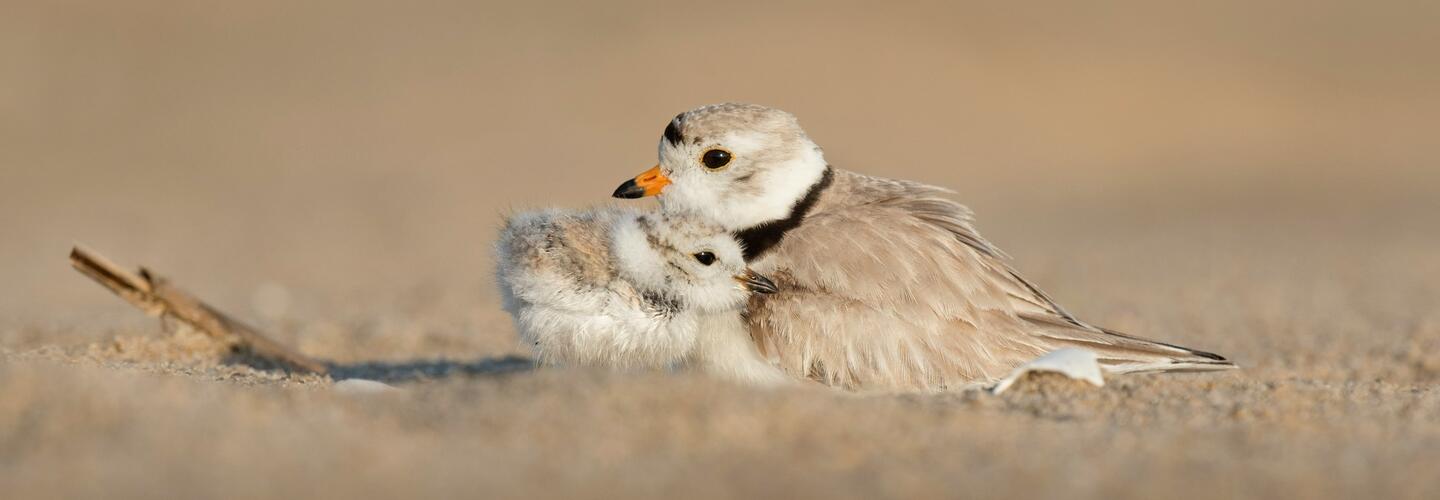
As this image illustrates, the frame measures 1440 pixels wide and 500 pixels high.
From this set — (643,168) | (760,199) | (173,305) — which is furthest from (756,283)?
(643,168)

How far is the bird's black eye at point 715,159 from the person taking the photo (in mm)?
4129

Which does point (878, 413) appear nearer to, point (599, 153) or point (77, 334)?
point (77, 334)

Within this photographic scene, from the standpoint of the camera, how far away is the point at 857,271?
368cm

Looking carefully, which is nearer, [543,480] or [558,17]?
[543,480]

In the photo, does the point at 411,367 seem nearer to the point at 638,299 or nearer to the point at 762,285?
the point at 638,299

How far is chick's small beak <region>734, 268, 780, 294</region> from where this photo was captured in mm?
3641

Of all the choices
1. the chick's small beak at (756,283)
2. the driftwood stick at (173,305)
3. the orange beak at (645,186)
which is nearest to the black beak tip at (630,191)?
the orange beak at (645,186)

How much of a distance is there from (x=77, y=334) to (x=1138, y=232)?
7404 millimetres

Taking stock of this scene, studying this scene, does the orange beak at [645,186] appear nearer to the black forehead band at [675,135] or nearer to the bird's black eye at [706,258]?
the black forehead band at [675,135]

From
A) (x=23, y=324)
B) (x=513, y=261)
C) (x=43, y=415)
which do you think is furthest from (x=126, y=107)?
(x=43, y=415)

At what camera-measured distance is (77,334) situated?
16.8 feet

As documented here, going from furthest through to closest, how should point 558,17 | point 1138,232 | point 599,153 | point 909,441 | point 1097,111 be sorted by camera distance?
point 558,17 < point 1097,111 < point 599,153 < point 1138,232 < point 909,441

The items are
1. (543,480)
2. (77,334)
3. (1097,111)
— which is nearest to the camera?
(543,480)

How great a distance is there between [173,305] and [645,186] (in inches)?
65.3
